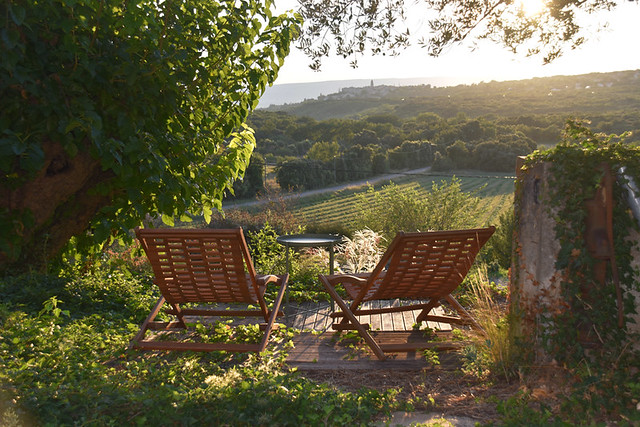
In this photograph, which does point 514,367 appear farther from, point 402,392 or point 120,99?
point 120,99

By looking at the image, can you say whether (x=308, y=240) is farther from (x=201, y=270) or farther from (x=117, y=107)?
(x=117, y=107)

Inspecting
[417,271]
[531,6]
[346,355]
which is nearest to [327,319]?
[346,355]

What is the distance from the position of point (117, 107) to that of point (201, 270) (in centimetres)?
167

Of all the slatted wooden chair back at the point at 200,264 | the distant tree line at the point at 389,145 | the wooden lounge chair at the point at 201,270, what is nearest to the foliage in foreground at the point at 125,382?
the wooden lounge chair at the point at 201,270

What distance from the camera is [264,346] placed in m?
3.51

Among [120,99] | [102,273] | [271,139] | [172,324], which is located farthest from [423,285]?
[271,139]

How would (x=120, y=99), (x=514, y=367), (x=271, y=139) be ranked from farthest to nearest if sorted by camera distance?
(x=271, y=139)
(x=120, y=99)
(x=514, y=367)

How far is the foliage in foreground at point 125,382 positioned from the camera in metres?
2.36

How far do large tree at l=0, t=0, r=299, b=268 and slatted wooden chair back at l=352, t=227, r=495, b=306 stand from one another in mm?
2005

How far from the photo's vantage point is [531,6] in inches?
249

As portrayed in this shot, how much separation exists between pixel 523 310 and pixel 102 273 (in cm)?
426

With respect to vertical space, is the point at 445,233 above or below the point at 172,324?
above

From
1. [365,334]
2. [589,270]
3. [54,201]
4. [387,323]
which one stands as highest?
[54,201]

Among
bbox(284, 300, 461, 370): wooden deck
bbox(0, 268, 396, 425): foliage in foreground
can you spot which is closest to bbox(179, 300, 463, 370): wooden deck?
bbox(284, 300, 461, 370): wooden deck
